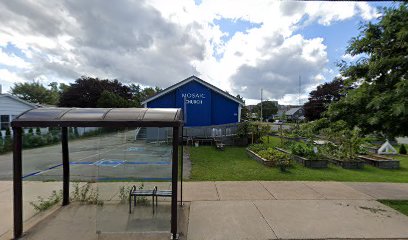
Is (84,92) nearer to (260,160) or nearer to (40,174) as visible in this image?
(40,174)

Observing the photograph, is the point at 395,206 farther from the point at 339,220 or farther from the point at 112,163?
the point at 112,163

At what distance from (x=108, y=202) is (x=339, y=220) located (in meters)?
5.07

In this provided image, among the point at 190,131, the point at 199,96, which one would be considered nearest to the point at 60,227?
the point at 190,131

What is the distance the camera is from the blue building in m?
20.6

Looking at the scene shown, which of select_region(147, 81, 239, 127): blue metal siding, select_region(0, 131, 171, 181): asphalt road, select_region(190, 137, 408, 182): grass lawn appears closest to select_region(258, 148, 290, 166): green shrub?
select_region(190, 137, 408, 182): grass lawn

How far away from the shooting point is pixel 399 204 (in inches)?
253

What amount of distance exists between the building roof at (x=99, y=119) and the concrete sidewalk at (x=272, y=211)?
1.56 meters

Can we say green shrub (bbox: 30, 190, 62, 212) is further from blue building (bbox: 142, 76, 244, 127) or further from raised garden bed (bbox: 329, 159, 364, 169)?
blue building (bbox: 142, 76, 244, 127)

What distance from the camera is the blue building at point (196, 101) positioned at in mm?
20594

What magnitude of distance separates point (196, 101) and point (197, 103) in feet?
0.61

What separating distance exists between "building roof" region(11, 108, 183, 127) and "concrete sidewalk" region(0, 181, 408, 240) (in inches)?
61.4

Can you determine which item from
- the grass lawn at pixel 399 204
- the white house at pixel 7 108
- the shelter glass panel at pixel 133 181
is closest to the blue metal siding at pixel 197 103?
the white house at pixel 7 108

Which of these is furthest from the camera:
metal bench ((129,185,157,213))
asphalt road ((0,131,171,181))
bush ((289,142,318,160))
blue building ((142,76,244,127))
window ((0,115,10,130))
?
blue building ((142,76,244,127))

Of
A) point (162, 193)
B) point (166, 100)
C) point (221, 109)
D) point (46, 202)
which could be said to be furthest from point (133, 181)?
point (221, 109)
